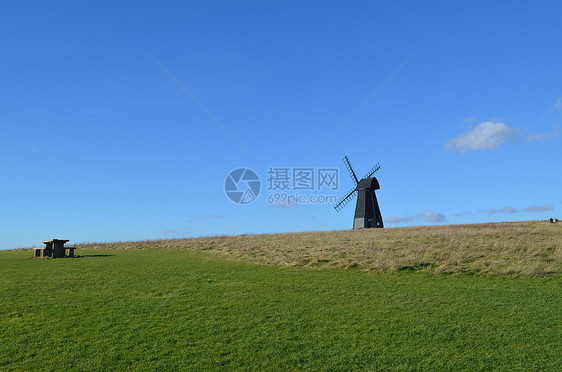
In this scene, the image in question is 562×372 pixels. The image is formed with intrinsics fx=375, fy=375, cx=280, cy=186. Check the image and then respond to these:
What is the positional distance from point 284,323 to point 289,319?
0.35 meters

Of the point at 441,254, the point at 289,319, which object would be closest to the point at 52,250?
the point at 289,319

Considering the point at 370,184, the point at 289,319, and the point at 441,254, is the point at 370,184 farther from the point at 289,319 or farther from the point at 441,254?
the point at 289,319

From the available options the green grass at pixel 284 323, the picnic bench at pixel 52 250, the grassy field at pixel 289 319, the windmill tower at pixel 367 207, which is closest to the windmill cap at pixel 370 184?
the windmill tower at pixel 367 207

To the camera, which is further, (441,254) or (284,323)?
(441,254)

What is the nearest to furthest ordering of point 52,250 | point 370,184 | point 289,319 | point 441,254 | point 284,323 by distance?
point 284,323
point 289,319
point 441,254
point 52,250
point 370,184

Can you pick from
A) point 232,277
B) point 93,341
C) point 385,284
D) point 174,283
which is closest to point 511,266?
point 385,284

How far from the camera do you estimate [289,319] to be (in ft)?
32.1

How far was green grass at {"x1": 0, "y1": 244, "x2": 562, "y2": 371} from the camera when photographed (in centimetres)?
741

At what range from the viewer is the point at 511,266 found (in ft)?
53.7

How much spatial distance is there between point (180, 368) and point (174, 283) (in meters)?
8.18

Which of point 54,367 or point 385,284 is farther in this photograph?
point 385,284

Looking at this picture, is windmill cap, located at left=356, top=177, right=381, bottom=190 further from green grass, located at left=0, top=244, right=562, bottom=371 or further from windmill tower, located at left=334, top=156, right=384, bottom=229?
green grass, located at left=0, top=244, right=562, bottom=371

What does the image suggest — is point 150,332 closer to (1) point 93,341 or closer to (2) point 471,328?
(1) point 93,341

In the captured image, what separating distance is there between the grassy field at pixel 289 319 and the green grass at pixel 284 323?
0.03 metres
